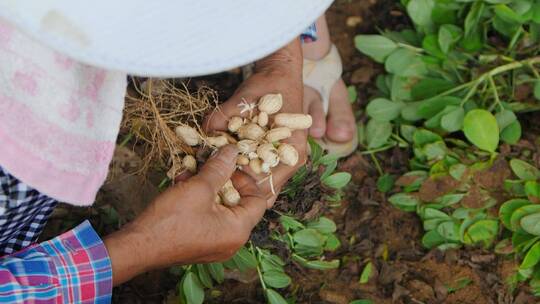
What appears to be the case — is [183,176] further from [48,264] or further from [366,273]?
[366,273]

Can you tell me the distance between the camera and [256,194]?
3.65 ft

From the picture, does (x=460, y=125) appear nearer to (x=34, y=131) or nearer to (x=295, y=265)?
(x=295, y=265)

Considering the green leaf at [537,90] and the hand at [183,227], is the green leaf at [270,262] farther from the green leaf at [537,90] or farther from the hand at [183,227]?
the green leaf at [537,90]

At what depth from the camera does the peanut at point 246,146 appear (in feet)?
3.54

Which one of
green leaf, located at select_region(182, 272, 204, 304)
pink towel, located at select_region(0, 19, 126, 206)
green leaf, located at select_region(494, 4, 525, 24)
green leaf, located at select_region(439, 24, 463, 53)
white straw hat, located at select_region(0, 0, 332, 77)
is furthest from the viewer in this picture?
green leaf, located at select_region(439, 24, 463, 53)

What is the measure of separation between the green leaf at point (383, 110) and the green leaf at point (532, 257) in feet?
1.41

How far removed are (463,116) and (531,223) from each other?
277 millimetres

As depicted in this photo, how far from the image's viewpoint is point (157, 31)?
0.71 m

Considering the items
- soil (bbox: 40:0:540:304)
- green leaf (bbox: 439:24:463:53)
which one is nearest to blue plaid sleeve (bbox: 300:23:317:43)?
soil (bbox: 40:0:540:304)

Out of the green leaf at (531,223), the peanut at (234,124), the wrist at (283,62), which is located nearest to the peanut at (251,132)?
the peanut at (234,124)

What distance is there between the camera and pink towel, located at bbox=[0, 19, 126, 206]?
0.86m

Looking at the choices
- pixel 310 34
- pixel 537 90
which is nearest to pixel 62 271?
pixel 310 34

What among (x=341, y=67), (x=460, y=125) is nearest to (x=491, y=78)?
(x=460, y=125)

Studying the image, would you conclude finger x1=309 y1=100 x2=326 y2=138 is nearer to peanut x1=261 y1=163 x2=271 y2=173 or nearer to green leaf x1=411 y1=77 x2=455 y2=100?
green leaf x1=411 y1=77 x2=455 y2=100
